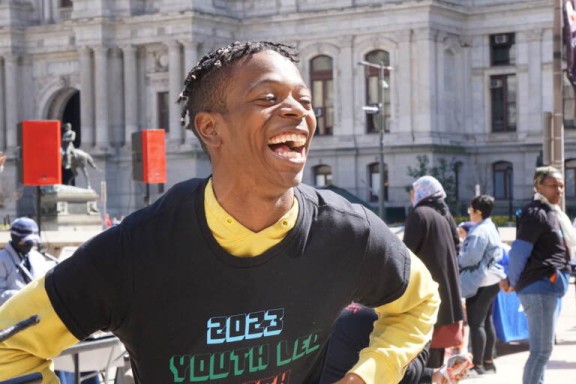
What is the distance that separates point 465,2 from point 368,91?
19.5 ft

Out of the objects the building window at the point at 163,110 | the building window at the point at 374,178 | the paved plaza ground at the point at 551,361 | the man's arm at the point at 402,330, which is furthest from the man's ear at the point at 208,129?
the building window at the point at 163,110

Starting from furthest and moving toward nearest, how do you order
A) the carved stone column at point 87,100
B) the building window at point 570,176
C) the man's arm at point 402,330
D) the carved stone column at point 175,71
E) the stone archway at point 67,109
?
the stone archway at point 67,109, the carved stone column at point 87,100, the carved stone column at point 175,71, the building window at point 570,176, the man's arm at point 402,330

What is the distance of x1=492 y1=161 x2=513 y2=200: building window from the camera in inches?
2258

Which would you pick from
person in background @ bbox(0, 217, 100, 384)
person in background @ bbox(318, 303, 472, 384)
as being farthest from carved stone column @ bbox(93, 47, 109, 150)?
person in background @ bbox(318, 303, 472, 384)

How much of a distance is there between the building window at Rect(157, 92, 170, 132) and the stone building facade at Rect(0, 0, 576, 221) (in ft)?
0.17

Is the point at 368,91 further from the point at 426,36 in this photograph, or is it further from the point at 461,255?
the point at 461,255

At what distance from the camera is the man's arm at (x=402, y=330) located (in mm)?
3590

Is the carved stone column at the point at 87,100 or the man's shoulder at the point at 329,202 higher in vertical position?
the carved stone column at the point at 87,100

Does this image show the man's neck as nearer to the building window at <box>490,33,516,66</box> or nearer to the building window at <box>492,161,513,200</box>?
the building window at <box>492,161,513,200</box>

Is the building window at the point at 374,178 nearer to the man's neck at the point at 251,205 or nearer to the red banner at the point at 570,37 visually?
the red banner at the point at 570,37

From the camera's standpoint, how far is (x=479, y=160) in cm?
5825

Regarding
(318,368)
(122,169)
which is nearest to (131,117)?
(122,169)

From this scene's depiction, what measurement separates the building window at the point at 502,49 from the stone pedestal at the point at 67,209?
22916mm

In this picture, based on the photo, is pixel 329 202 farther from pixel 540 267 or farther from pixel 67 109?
pixel 67 109
